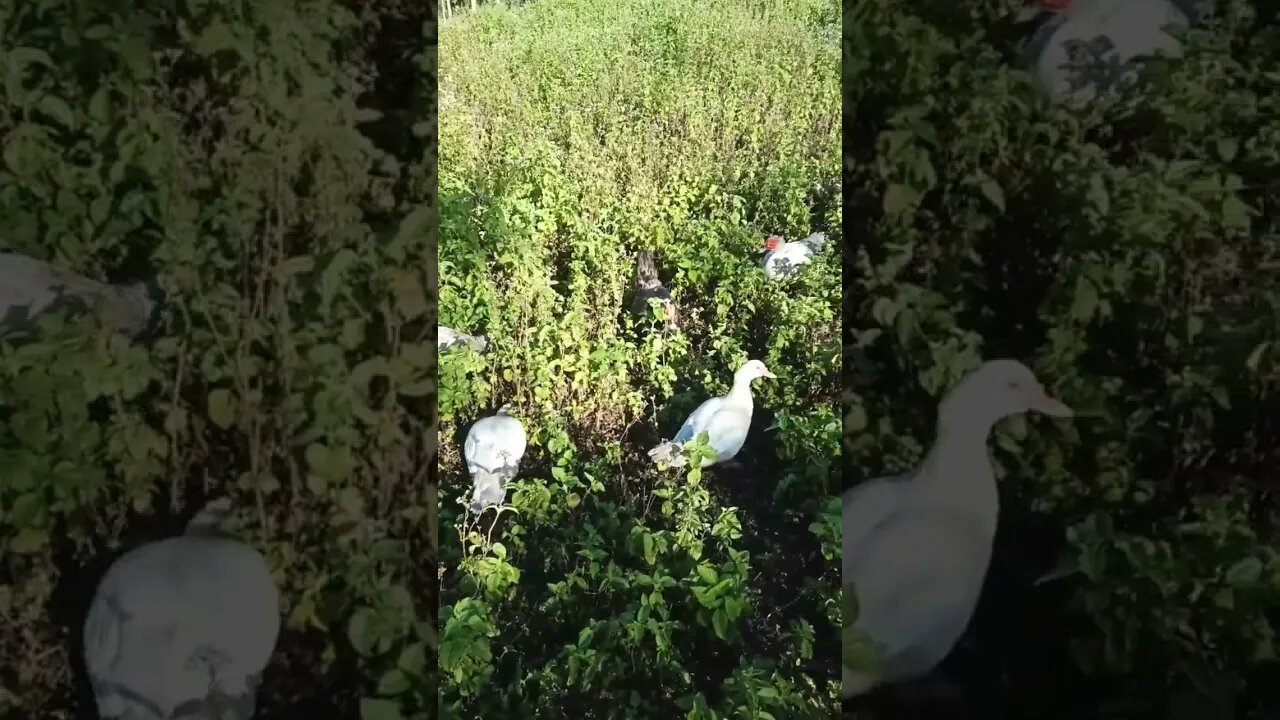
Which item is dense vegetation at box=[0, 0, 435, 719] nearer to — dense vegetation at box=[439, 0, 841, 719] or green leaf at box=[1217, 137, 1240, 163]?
dense vegetation at box=[439, 0, 841, 719]

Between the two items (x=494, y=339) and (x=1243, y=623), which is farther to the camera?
(x=494, y=339)

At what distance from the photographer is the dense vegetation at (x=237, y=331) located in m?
1.24

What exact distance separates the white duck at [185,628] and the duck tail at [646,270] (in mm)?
709

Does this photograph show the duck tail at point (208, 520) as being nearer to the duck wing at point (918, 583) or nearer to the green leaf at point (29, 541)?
the green leaf at point (29, 541)

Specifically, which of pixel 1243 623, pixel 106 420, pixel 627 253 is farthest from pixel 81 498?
pixel 1243 623

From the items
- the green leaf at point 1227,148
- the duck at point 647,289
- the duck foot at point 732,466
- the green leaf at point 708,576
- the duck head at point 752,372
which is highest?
the green leaf at point 1227,148

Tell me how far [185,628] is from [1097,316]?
1.42 meters

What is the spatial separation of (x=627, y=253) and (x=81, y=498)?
88cm

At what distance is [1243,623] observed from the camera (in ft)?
3.98

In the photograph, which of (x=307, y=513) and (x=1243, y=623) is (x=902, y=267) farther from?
(x=307, y=513)

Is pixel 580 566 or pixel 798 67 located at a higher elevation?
pixel 798 67

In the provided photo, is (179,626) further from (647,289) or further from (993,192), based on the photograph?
(993,192)

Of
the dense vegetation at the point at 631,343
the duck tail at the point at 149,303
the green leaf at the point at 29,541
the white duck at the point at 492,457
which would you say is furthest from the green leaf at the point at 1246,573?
the green leaf at the point at 29,541

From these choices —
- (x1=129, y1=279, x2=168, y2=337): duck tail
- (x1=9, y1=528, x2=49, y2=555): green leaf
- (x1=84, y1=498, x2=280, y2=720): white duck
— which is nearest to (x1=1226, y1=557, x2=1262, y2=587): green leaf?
(x1=84, y1=498, x2=280, y2=720): white duck
